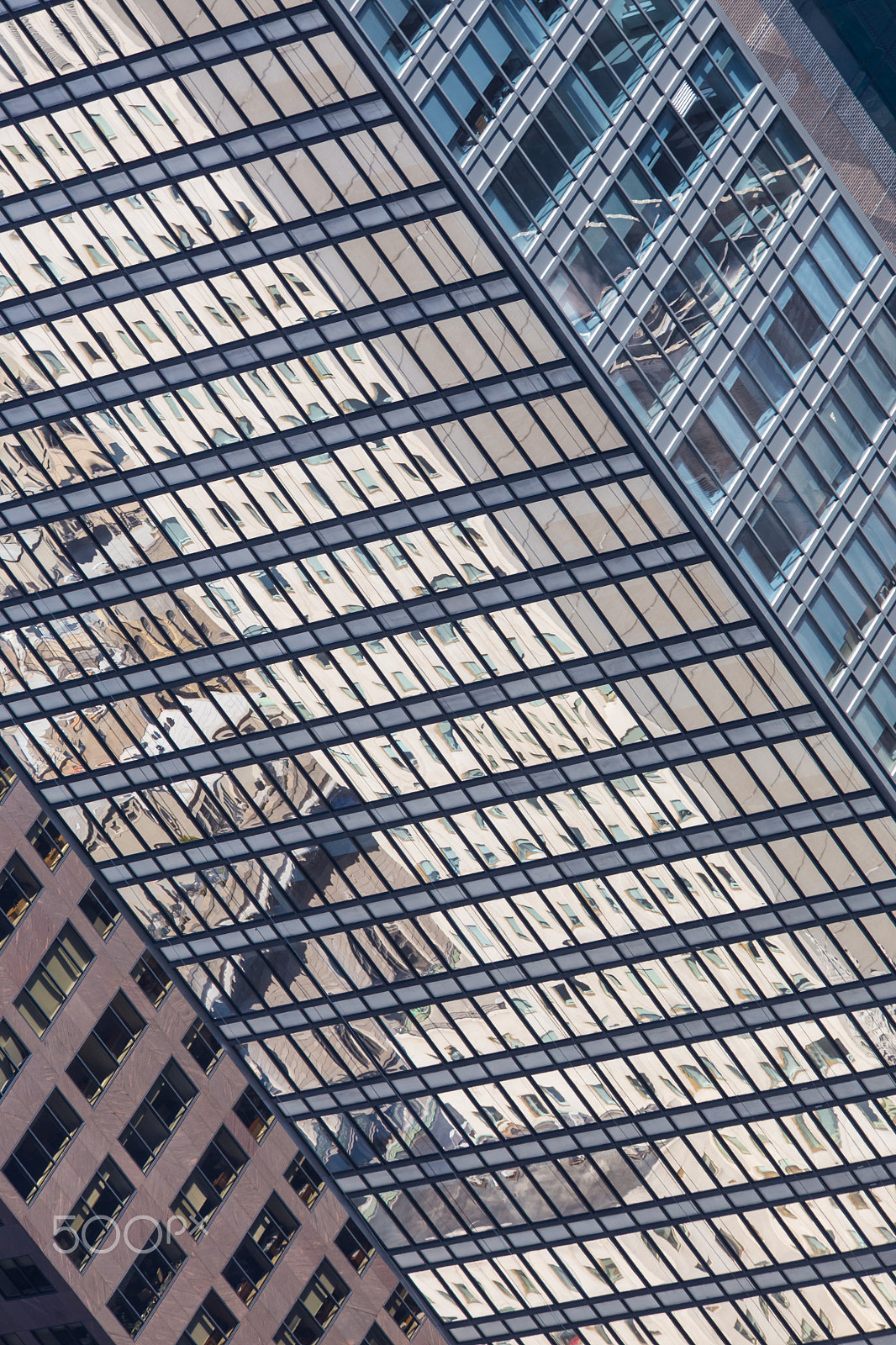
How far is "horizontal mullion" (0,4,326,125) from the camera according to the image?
51.6 m

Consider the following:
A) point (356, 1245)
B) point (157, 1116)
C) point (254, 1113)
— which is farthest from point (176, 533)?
point (356, 1245)

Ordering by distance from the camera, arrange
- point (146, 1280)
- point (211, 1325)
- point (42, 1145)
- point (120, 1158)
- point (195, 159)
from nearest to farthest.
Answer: point (195, 159) < point (42, 1145) < point (120, 1158) < point (146, 1280) < point (211, 1325)

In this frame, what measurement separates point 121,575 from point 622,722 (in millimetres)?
18623

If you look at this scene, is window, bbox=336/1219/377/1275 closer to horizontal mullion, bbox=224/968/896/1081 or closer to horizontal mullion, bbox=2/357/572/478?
horizontal mullion, bbox=224/968/896/1081

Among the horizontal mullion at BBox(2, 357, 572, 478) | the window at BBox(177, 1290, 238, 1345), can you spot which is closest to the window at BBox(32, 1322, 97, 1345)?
the window at BBox(177, 1290, 238, 1345)

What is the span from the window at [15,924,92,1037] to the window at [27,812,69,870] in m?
2.75

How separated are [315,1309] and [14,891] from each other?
22.2 m

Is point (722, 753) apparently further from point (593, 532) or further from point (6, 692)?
point (6, 692)

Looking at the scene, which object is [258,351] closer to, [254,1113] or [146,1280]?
[254,1113]

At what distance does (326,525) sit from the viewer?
63031 millimetres

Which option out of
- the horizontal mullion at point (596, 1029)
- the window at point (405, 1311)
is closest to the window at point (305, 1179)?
the horizontal mullion at point (596, 1029)

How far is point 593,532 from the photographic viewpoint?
195 feet

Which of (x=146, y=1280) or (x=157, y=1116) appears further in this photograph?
(x=157, y=1116)

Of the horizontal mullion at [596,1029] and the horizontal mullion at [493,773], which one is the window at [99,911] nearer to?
the horizontal mullion at [493,773]
